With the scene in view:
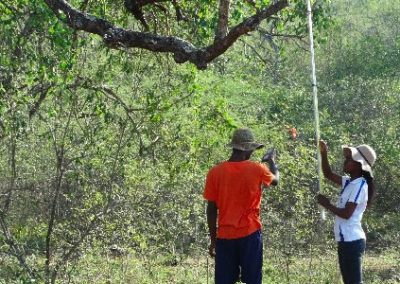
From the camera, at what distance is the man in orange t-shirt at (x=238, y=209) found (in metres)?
4.84

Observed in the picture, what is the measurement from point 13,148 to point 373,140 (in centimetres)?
1057

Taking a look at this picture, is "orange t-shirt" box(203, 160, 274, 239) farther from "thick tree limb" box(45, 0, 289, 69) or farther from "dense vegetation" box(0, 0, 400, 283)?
"dense vegetation" box(0, 0, 400, 283)

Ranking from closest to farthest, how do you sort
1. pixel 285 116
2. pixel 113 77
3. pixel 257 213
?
1. pixel 257 213
2. pixel 113 77
3. pixel 285 116

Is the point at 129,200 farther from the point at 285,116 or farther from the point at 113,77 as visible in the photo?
the point at 285,116

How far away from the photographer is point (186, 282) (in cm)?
870

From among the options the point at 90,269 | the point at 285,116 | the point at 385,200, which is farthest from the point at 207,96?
the point at 285,116

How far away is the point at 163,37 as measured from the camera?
5051 mm

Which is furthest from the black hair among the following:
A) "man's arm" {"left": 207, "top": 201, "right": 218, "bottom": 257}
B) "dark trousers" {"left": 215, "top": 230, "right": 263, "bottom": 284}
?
"man's arm" {"left": 207, "top": 201, "right": 218, "bottom": 257}

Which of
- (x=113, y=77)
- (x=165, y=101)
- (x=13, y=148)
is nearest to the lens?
(x=13, y=148)

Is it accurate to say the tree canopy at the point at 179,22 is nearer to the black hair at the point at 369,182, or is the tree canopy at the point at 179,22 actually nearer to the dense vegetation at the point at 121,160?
the dense vegetation at the point at 121,160

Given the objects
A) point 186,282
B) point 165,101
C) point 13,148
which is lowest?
point 186,282

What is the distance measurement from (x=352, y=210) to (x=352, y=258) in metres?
0.34

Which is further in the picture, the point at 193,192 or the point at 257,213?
the point at 193,192

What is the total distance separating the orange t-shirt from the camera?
4836 mm
